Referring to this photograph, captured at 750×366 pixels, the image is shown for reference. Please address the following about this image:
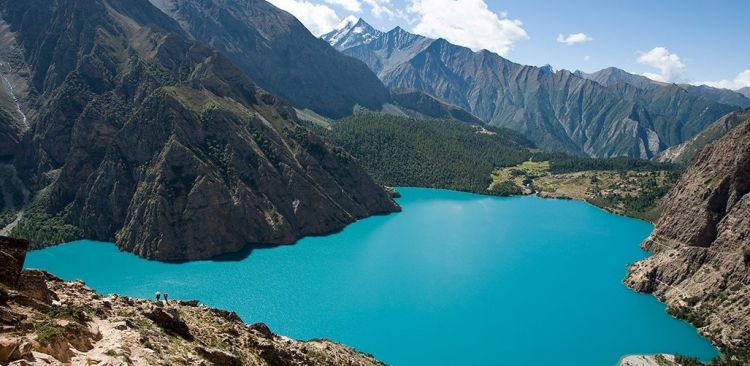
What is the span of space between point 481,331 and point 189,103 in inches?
4725

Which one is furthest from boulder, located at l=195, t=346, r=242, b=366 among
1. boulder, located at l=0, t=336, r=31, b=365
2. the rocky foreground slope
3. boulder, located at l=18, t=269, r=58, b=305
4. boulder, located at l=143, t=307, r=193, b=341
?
boulder, located at l=0, t=336, r=31, b=365

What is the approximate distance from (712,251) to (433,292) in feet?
195

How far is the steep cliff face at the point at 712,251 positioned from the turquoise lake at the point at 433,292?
4169 mm

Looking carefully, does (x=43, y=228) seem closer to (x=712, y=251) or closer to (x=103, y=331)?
(x=103, y=331)

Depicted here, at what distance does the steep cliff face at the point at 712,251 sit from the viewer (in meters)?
101

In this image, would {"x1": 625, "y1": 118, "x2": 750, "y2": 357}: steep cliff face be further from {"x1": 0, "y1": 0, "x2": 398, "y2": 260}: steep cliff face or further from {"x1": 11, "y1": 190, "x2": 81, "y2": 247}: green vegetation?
{"x1": 11, "y1": 190, "x2": 81, "y2": 247}: green vegetation

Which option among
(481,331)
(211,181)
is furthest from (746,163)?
(211,181)

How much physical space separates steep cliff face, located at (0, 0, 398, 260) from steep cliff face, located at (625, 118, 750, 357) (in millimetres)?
92859

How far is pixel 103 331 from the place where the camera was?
112 feet

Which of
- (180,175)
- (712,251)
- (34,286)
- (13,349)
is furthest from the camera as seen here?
(180,175)

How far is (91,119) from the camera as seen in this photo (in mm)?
178375

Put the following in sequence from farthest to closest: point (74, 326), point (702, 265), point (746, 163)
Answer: point (746, 163)
point (702, 265)
point (74, 326)

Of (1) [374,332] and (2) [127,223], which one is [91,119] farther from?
(1) [374,332]

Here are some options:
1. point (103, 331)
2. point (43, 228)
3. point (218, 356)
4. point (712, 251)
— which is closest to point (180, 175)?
point (43, 228)
